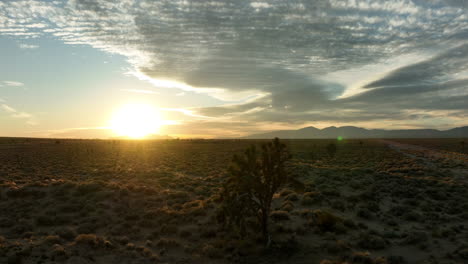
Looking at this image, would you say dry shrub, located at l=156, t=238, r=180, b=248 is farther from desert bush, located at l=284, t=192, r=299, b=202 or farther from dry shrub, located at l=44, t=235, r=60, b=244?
desert bush, located at l=284, t=192, r=299, b=202

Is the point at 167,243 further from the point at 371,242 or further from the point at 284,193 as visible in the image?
the point at 284,193

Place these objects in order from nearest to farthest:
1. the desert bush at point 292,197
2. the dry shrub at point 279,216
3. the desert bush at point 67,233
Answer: the desert bush at point 67,233 < the dry shrub at point 279,216 < the desert bush at point 292,197

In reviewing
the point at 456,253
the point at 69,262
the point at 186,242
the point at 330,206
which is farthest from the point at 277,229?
the point at 69,262

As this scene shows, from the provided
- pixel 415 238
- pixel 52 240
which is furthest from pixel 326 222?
pixel 52 240

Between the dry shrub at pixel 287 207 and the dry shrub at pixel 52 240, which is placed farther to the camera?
the dry shrub at pixel 287 207

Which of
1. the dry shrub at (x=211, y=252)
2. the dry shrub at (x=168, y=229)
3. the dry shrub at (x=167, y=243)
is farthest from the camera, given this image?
the dry shrub at (x=168, y=229)

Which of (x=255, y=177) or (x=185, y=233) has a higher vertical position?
(x=255, y=177)

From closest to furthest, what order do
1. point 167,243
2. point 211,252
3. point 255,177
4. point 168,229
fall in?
point 211,252
point 255,177
point 167,243
point 168,229

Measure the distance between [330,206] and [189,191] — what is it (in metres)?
13.1

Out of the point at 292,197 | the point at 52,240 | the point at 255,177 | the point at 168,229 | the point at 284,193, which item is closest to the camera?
the point at 52,240

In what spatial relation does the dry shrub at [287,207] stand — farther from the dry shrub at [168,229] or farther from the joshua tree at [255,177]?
the dry shrub at [168,229]

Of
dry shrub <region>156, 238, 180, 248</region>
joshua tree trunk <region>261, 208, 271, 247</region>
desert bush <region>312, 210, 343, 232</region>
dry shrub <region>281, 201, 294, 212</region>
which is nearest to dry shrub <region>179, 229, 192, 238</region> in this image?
dry shrub <region>156, 238, 180, 248</region>

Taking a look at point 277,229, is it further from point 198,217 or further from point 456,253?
point 456,253

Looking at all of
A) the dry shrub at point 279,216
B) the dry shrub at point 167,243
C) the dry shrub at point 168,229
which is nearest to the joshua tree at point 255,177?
the dry shrub at point 167,243
